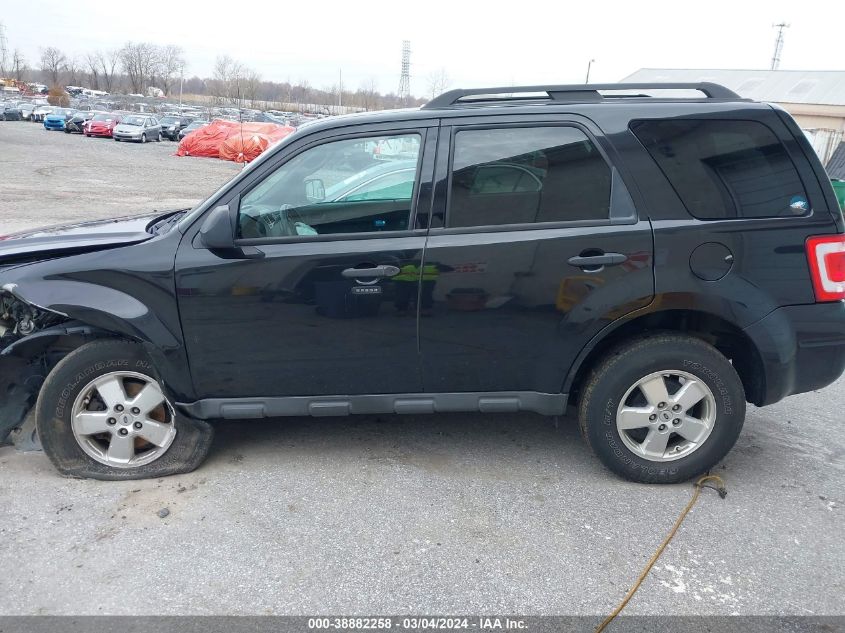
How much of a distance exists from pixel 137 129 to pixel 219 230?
39778 mm

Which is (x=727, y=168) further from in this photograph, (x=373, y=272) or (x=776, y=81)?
(x=776, y=81)

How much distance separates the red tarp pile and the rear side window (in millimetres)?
29625

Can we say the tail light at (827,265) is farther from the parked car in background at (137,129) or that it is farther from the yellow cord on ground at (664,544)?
the parked car in background at (137,129)

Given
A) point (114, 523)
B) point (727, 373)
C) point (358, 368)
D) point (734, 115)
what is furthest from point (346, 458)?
point (734, 115)

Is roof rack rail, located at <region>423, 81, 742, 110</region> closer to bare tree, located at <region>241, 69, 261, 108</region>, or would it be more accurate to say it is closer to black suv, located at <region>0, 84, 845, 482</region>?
black suv, located at <region>0, 84, 845, 482</region>

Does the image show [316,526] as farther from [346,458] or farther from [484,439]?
[484,439]

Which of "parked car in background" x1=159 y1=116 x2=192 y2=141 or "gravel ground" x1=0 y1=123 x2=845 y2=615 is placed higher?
"parked car in background" x1=159 y1=116 x2=192 y2=141

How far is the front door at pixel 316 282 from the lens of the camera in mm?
3475

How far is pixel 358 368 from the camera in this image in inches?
142

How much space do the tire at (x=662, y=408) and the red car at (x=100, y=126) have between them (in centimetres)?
4270

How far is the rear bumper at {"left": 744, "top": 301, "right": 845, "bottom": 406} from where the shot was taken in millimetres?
3514

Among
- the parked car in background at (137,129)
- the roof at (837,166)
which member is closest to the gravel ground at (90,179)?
the parked car in background at (137,129)

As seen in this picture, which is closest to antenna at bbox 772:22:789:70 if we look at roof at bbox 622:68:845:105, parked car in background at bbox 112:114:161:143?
roof at bbox 622:68:845:105

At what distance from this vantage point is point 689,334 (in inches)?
146
